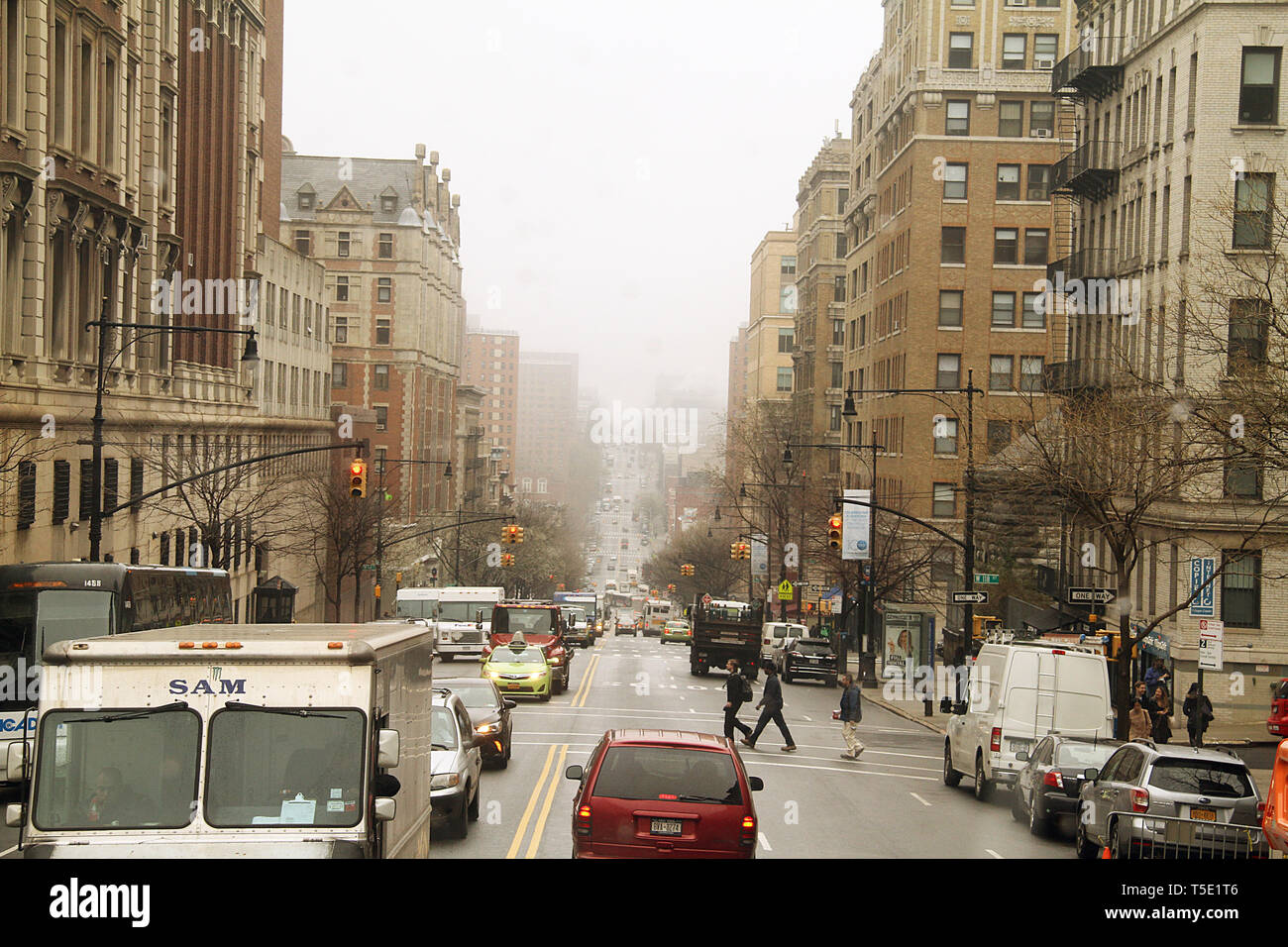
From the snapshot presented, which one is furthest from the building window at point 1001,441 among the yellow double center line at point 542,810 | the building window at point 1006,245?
the yellow double center line at point 542,810

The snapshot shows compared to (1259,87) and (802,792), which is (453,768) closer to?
(802,792)

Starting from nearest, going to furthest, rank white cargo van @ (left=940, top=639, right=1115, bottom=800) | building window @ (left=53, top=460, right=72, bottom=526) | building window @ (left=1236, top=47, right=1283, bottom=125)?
white cargo van @ (left=940, top=639, right=1115, bottom=800), building window @ (left=53, top=460, right=72, bottom=526), building window @ (left=1236, top=47, right=1283, bottom=125)

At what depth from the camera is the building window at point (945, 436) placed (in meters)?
66.8

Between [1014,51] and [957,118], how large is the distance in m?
4.31

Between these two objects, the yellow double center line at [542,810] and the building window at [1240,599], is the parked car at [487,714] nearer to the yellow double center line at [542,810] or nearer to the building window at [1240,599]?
the yellow double center line at [542,810]

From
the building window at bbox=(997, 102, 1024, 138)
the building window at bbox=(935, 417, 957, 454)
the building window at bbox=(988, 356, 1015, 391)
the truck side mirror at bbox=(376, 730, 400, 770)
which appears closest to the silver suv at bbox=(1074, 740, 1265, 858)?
the truck side mirror at bbox=(376, 730, 400, 770)

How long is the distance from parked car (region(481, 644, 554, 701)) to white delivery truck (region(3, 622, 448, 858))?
25824 mm

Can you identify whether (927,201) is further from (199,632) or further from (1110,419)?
(199,632)

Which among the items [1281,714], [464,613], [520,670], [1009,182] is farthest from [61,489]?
[1009,182]

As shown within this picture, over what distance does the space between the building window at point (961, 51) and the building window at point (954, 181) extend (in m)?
5.02

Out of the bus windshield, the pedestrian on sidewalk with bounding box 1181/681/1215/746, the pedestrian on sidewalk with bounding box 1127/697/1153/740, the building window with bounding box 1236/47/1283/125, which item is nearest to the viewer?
the bus windshield

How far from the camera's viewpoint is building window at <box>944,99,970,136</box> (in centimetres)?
6825

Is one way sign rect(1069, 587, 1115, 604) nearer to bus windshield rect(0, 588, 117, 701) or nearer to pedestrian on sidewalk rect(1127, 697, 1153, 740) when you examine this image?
pedestrian on sidewalk rect(1127, 697, 1153, 740)

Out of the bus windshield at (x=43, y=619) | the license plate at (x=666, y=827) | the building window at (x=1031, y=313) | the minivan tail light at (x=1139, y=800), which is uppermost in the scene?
the building window at (x=1031, y=313)
